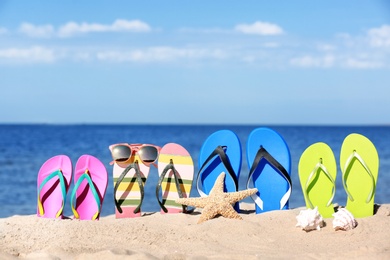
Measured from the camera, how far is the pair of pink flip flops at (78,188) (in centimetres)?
536

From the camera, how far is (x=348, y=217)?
4785 mm

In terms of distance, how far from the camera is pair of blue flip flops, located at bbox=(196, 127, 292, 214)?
5.45m

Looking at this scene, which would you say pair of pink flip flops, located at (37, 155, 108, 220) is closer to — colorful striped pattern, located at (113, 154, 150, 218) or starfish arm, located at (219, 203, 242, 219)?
colorful striped pattern, located at (113, 154, 150, 218)

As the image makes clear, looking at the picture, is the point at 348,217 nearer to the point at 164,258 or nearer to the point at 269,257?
the point at 269,257

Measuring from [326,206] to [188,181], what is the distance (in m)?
1.24

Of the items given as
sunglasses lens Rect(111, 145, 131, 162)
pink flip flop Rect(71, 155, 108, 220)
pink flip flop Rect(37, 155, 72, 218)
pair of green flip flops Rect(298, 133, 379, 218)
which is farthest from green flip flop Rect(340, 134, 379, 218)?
pink flip flop Rect(37, 155, 72, 218)

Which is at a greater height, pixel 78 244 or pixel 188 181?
pixel 188 181

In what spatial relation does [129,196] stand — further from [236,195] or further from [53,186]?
[236,195]

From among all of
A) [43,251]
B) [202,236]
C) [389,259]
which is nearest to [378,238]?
[389,259]

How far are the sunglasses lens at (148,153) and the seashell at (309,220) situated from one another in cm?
141

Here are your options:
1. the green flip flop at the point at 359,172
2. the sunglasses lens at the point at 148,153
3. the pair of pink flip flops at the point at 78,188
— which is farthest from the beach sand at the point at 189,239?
the sunglasses lens at the point at 148,153

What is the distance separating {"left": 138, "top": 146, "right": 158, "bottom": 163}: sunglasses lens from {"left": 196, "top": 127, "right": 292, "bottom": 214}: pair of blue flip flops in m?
0.45

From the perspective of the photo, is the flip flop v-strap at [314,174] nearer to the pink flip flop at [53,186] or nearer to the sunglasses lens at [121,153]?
the sunglasses lens at [121,153]

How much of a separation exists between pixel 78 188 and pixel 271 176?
1726mm
